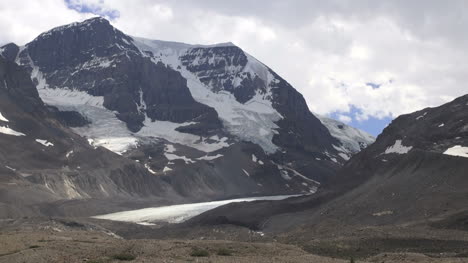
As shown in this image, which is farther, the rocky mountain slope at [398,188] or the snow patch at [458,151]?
the snow patch at [458,151]

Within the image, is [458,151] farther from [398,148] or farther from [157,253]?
[157,253]

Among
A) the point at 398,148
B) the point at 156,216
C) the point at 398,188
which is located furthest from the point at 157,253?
the point at 156,216

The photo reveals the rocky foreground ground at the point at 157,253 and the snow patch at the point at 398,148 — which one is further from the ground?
the snow patch at the point at 398,148

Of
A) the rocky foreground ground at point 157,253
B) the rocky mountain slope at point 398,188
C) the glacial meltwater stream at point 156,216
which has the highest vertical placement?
the rocky mountain slope at point 398,188

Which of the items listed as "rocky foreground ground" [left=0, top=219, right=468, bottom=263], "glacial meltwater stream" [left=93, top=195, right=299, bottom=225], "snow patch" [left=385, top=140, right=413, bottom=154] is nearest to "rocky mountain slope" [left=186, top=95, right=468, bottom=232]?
"snow patch" [left=385, top=140, right=413, bottom=154]

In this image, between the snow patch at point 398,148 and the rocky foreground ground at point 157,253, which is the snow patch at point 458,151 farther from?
the rocky foreground ground at point 157,253

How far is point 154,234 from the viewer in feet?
431

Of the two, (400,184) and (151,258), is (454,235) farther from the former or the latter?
(400,184)

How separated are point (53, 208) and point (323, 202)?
72468 mm

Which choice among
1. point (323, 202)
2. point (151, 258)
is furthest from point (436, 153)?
point (151, 258)

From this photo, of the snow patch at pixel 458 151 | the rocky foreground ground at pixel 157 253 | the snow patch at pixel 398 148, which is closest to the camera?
the rocky foreground ground at pixel 157 253

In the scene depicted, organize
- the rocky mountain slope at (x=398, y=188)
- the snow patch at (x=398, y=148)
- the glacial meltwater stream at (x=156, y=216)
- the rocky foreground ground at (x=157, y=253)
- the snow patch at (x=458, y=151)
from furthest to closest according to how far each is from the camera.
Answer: the glacial meltwater stream at (x=156, y=216) → the snow patch at (x=398, y=148) → the snow patch at (x=458, y=151) → the rocky mountain slope at (x=398, y=188) → the rocky foreground ground at (x=157, y=253)

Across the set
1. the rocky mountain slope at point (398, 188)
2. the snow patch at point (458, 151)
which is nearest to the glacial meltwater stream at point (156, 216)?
the rocky mountain slope at point (398, 188)

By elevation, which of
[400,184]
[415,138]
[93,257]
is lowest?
[93,257]
